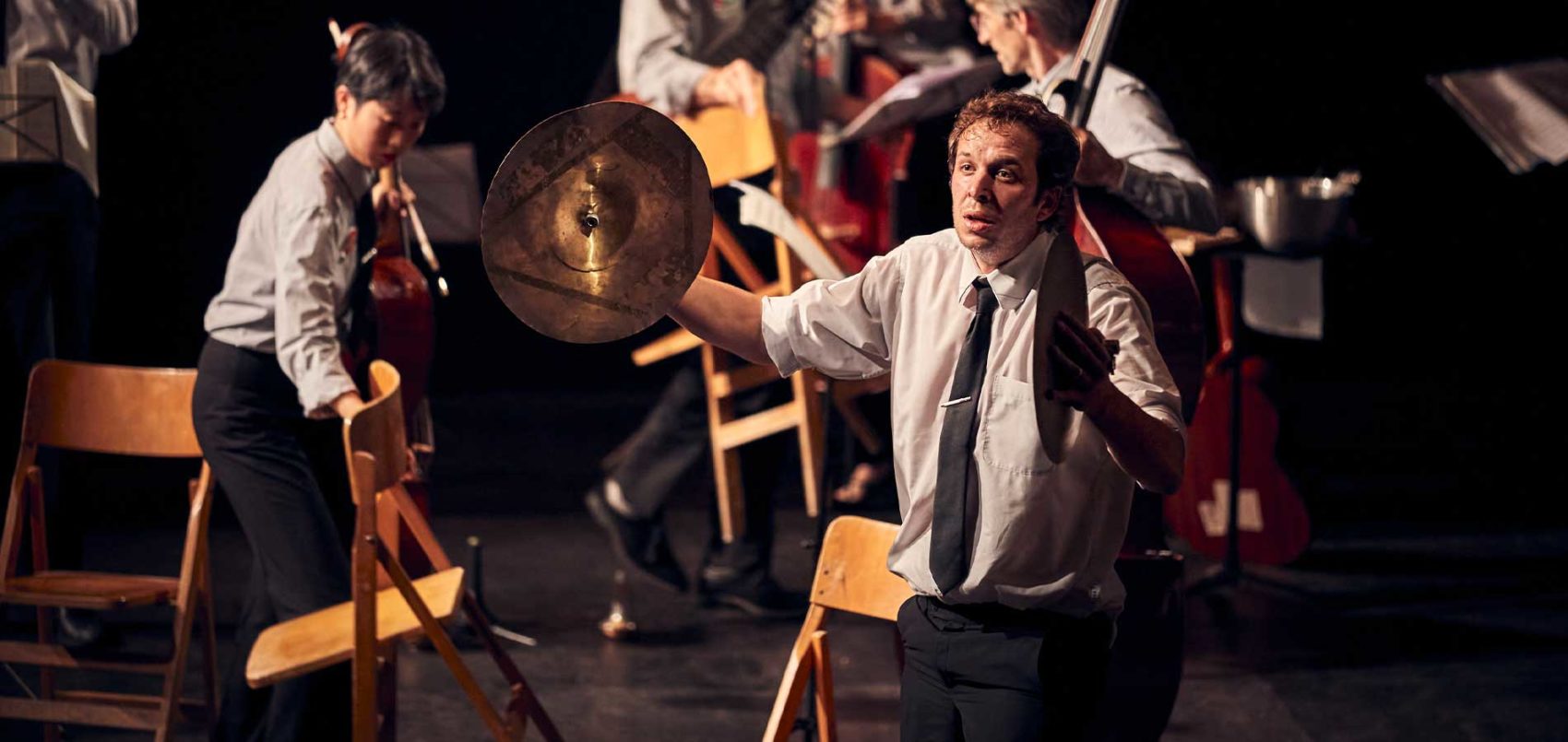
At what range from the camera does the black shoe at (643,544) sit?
501 cm

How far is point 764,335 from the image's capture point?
2385 millimetres

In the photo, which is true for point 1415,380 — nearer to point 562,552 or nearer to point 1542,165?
point 1542,165

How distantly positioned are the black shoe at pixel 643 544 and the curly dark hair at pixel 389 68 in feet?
6.42

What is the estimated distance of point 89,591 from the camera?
11.3ft

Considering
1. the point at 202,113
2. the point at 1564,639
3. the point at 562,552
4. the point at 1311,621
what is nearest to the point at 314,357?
the point at 562,552

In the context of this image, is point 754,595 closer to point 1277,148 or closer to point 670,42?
point 670,42

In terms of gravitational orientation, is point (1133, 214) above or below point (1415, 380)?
above

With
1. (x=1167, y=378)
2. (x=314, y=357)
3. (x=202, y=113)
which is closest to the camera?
(x=1167, y=378)

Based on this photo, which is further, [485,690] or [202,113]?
[202,113]

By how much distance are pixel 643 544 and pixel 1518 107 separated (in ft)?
9.69

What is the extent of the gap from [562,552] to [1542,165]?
5.07m

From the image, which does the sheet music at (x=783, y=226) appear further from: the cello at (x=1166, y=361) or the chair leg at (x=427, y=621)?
the chair leg at (x=427, y=621)

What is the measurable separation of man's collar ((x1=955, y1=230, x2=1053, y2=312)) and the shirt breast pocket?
11 cm

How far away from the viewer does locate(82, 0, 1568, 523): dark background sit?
23.6 feet
